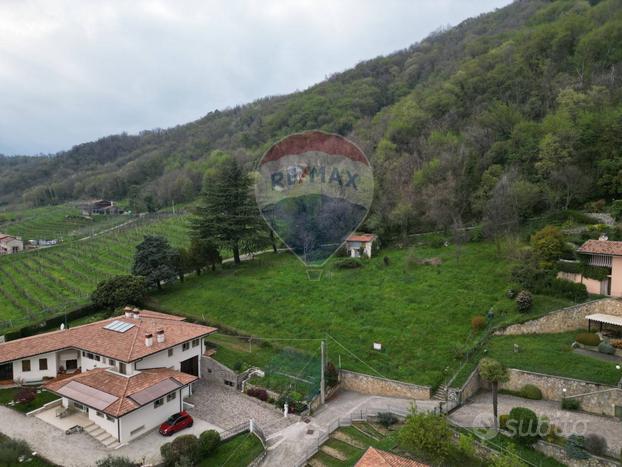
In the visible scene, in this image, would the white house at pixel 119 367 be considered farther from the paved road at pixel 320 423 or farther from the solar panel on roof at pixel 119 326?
the paved road at pixel 320 423

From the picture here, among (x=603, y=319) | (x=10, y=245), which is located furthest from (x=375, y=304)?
(x=10, y=245)

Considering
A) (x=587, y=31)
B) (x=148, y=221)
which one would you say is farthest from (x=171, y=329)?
(x=587, y=31)

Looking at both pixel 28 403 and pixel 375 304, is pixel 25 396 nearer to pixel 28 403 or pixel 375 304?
pixel 28 403

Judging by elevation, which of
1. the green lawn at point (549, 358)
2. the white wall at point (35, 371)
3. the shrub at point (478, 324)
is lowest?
the white wall at point (35, 371)

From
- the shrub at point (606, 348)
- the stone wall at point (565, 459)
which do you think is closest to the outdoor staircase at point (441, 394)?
the stone wall at point (565, 459)

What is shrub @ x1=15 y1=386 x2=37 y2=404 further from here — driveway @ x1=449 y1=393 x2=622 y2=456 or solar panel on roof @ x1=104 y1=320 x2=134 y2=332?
driveway @ x1=449 y1=393 x2=622 y2=456

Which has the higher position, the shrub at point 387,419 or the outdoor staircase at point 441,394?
the outdoor staircase at point 441,394

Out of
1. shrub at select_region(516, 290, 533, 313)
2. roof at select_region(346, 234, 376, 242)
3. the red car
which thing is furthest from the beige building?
the red car
